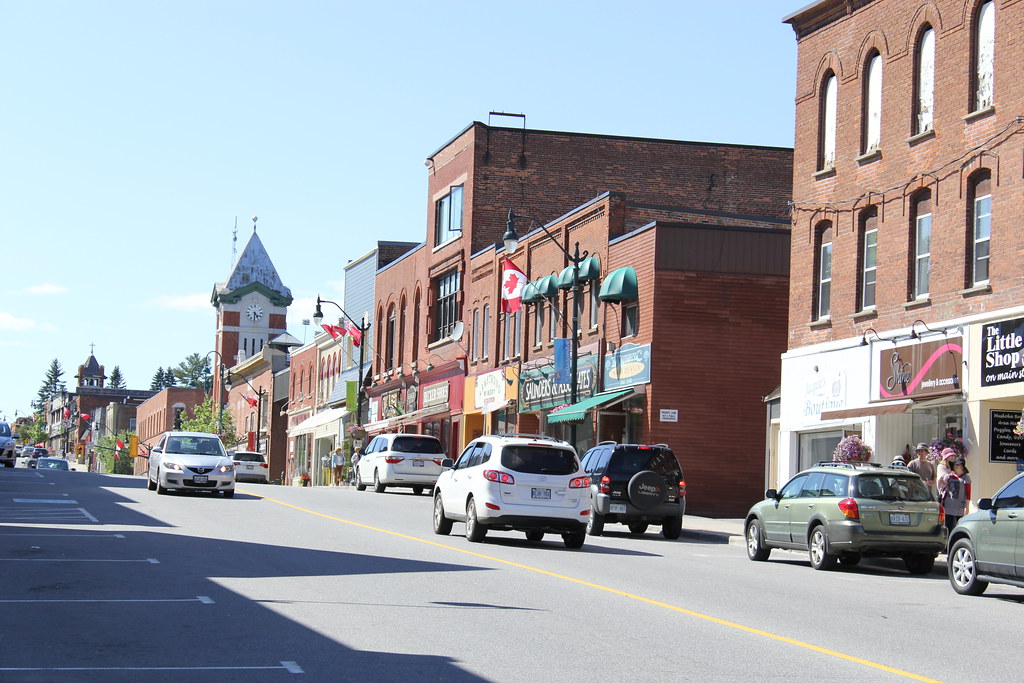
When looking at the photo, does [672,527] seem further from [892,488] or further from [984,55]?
[984,55]

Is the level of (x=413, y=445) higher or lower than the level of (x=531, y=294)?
lower

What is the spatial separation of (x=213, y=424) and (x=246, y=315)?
31.1 metres

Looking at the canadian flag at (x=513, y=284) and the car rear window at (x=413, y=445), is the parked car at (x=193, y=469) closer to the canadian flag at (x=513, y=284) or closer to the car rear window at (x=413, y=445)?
the car rear window at (x=413, y=445)

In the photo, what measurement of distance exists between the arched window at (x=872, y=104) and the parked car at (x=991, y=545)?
46.9 ft

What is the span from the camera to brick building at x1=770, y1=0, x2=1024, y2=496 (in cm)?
2603

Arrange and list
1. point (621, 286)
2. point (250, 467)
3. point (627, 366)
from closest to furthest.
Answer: point (621, 286) → point (627, 366) → point (250, 467)

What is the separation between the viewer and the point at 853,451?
28.3 m

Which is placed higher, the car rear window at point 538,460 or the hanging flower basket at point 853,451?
the hanging flower basket at point 853,451

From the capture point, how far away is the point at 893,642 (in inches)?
484

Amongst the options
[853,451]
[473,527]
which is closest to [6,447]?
[473,527]

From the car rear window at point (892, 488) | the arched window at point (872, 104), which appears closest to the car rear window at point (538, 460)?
the car rear window at point (892, 488)

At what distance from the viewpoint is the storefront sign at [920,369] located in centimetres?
2686

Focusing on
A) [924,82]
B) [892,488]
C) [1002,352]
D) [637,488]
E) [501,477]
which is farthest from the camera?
[924,82]

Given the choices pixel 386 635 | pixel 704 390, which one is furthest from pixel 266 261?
pixel 386 635
